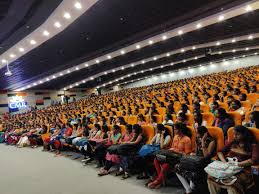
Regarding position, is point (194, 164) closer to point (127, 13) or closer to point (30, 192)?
point (30, 192)

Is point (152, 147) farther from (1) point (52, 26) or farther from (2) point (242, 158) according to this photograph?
(1) point (52, 26)

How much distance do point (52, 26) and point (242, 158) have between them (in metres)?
8.31

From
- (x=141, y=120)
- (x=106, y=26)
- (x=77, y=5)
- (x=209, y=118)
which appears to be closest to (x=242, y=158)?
(x=209, y=118)

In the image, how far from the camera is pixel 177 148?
4508 mm

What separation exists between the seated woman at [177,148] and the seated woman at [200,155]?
0.22m

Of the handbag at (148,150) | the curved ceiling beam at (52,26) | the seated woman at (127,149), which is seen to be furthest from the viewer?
the curved ceiling beam at (52,26)

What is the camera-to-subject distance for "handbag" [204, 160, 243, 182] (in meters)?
3.15

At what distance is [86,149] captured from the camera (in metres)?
6.69

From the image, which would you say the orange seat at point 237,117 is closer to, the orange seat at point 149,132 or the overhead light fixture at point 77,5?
the orange seat at point 149,132

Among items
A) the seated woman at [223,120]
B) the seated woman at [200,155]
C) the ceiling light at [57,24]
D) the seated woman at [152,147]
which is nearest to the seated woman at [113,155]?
the seated woman at [152,147]

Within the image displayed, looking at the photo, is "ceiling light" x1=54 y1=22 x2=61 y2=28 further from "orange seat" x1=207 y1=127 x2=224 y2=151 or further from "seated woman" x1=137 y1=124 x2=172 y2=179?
"orange seat" x1=207 y1=127 x2=224 y2=151

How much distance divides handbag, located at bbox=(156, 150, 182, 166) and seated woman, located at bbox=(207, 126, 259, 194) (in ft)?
2.37

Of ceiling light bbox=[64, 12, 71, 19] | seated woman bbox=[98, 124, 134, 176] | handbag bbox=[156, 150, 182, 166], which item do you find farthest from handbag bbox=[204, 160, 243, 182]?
ceiling light bbox=[64, 12, 71, 19]

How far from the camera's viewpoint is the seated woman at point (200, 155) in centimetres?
367
